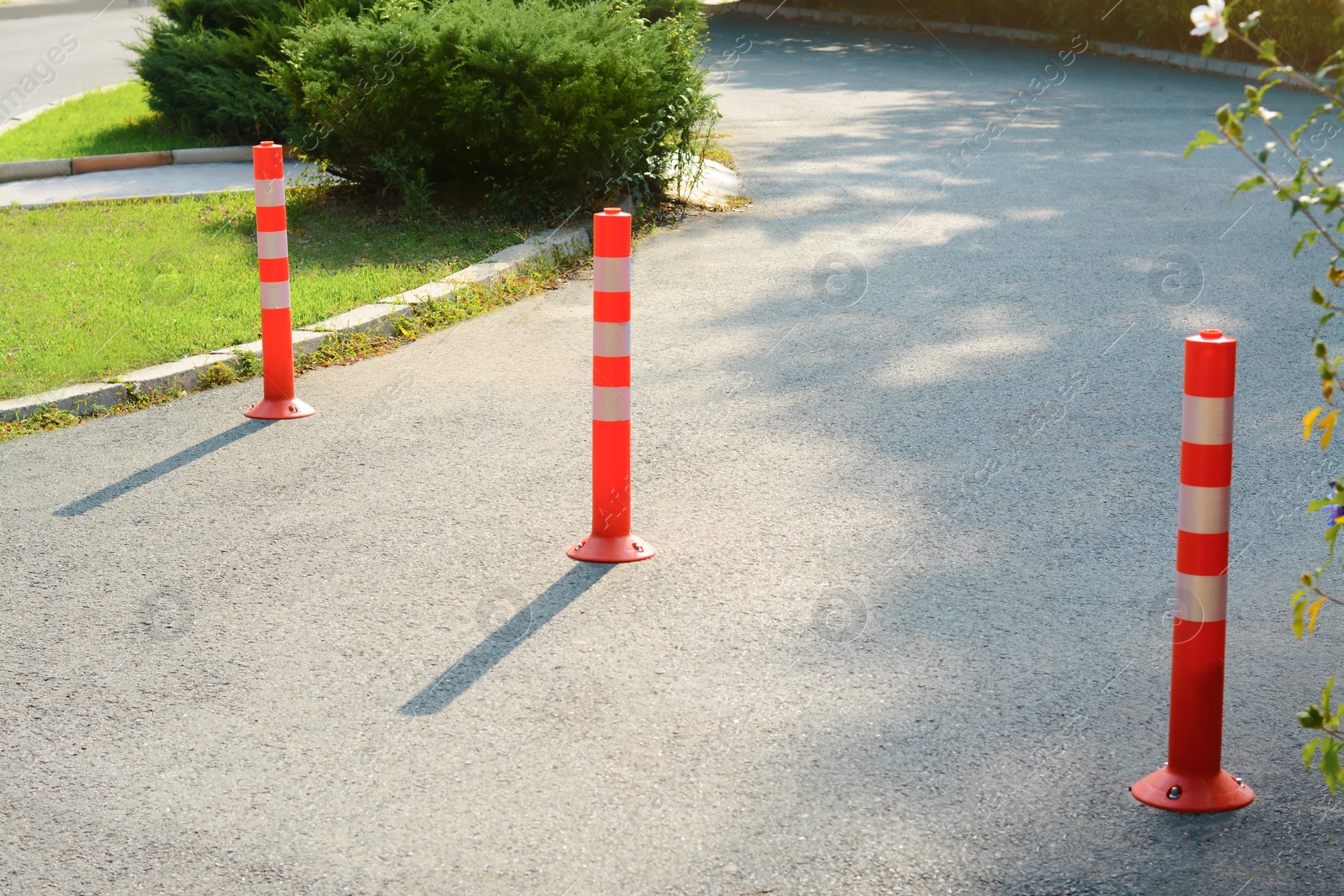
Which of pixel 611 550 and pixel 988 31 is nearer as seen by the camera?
pixel 611 550

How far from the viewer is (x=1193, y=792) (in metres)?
3.32

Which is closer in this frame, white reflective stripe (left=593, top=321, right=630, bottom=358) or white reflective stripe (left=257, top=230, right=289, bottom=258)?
white reflective stripe (left=593, top=321, right=630, bottom=358)

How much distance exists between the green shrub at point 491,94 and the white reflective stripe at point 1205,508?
6936 mm

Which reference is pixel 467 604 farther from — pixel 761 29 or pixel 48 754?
pixel 761 29

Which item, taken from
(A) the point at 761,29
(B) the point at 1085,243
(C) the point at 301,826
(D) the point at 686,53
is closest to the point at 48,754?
(C) the point at 301,826

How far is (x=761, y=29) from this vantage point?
25266mm

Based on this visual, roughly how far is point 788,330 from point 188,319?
3.44 meters

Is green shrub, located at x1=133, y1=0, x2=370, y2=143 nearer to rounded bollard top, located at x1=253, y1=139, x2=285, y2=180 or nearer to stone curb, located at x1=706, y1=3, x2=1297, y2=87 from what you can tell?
rounded bollard top, located at x1=253, y1=139, x2=285, y2=180

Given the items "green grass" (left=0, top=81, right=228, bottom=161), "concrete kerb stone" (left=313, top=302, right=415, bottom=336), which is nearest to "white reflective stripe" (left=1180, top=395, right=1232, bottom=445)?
"concrete kerb stone" (left=313, top=302, right=415, bottom=336)

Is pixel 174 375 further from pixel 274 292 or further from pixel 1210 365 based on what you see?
pixel 1210 365

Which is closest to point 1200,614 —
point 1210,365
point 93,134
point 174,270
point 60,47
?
point 1210,365

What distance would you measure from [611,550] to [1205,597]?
7.26 ft

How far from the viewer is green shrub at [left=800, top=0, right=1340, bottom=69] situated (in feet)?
59.9

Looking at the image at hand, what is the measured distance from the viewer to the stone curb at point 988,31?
747 inches
